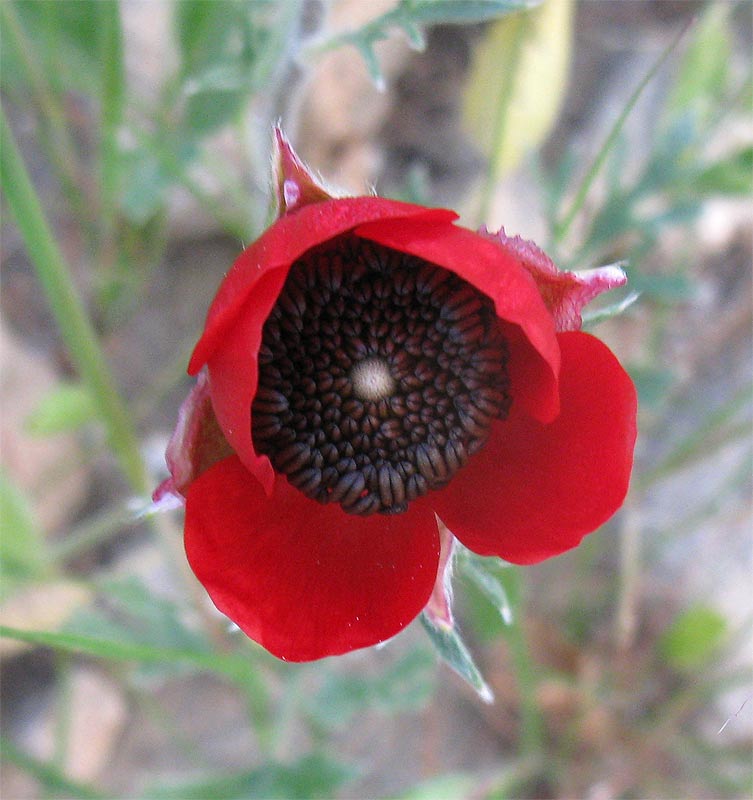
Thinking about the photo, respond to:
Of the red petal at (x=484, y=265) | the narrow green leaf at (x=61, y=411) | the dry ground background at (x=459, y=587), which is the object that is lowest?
the dry ground background at (x=459, y=587)

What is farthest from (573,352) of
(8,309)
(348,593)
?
(8,309)

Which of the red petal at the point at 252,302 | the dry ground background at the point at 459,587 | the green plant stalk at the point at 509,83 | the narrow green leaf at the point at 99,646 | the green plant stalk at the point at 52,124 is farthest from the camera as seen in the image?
the dry ground background at the point at 459,587

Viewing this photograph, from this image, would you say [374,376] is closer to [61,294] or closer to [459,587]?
[61,294]

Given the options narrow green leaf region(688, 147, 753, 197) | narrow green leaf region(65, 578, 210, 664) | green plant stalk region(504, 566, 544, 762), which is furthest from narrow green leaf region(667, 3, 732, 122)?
narrow green leaf region(65, 578, 210, 664)

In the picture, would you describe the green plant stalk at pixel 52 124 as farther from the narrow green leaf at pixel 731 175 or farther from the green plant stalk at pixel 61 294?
the narrow green leaf at pixel 731 175

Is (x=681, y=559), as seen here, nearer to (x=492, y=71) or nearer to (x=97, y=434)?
(x=492, y=71)

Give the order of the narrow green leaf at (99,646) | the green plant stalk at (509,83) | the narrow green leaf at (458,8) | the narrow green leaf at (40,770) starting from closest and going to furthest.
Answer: the narrow green leaf at (99,646) → the narrow green leaf at (458,8) → the narrow green leaf at (40,770) → the green plant stalk at (509,83)

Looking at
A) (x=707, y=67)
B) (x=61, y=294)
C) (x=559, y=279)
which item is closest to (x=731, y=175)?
(x=707, y=67)

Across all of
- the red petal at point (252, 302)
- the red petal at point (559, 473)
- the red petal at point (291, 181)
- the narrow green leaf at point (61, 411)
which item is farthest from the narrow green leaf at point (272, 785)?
the red petal at point (291, 181)
